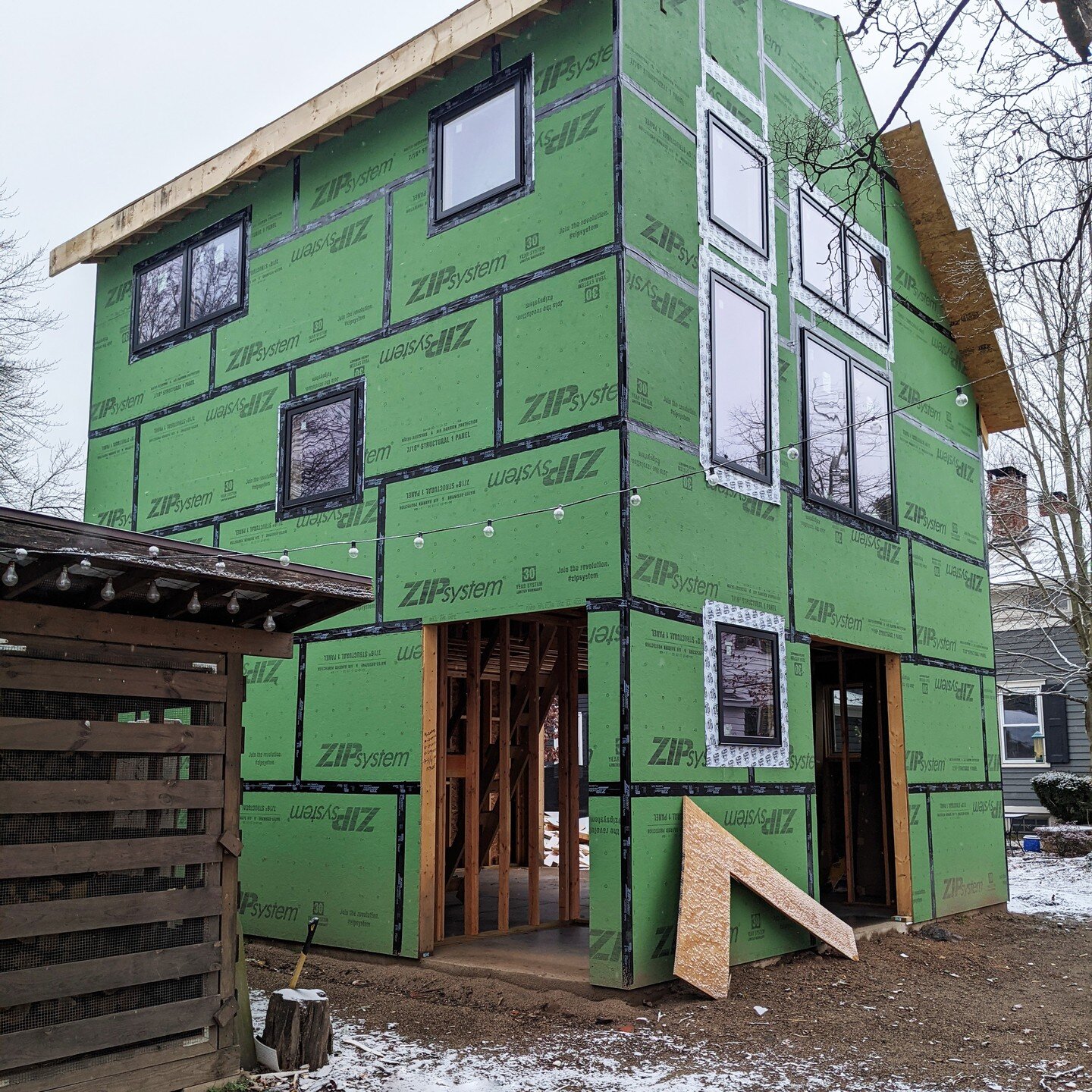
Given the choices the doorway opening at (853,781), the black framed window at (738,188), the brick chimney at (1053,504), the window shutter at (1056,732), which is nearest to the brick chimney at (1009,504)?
the brick chimney at (1053,504)

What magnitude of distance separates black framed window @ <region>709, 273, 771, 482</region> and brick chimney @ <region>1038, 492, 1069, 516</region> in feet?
36.3

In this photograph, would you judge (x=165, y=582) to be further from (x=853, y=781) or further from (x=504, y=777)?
(x=853, y=781)

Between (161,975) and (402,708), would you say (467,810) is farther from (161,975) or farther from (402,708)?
(161,975)

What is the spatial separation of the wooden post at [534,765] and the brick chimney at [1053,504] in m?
11.7

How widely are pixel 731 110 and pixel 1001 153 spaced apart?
422 cm

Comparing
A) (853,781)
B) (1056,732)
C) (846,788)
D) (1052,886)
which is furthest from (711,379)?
(1056,732)

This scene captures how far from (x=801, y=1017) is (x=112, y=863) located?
4524mm

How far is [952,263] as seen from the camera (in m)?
13.0

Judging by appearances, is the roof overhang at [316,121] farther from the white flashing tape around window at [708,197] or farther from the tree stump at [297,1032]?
the tree stump at [297,1032]

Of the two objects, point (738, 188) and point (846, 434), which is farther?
point (846, 434)

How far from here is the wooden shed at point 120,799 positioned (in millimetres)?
5172

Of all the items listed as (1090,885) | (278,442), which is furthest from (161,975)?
(1090,885)

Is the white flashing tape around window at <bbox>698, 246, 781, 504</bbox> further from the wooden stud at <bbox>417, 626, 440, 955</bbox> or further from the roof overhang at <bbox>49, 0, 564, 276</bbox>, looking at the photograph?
the wooden stud at <bbox>417, 626, 440, 955</bbox>

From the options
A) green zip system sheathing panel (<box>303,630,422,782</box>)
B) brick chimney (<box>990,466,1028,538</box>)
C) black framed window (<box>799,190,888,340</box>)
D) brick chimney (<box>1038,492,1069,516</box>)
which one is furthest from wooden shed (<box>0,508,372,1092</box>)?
brick chimney (<box>990,466,1028,538</box>)
